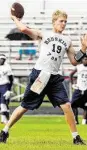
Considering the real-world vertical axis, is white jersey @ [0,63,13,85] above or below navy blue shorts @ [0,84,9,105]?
above

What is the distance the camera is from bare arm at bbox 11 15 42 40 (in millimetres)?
10984

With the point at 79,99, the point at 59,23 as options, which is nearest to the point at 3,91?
the point at 79,99

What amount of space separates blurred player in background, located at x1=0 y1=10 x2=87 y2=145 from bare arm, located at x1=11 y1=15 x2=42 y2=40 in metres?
0.07

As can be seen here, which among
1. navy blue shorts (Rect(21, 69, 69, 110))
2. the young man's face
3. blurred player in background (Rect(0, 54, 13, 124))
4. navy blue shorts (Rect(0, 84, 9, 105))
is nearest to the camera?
the young man's face

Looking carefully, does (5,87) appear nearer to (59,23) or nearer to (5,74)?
(5,74)

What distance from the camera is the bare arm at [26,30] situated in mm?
10984

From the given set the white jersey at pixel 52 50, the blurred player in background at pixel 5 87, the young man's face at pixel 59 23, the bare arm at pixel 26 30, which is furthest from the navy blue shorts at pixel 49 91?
the blurred player in background at pixel 5 87

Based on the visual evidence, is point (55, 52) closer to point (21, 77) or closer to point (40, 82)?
point (40, 82)

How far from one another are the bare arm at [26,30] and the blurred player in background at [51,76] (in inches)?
2.7

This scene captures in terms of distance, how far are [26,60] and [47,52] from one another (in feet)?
59.2

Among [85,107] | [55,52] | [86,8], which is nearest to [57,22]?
[55,52]

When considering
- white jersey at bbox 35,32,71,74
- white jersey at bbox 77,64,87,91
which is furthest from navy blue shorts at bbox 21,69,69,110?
white jersey at bbox 77,64,87,91

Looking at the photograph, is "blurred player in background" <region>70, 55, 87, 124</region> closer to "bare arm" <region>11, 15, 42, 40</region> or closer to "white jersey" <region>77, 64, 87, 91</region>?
"white jersey" <region>77, 64, 87, 91</region>

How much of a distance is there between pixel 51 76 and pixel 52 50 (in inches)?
16.1
